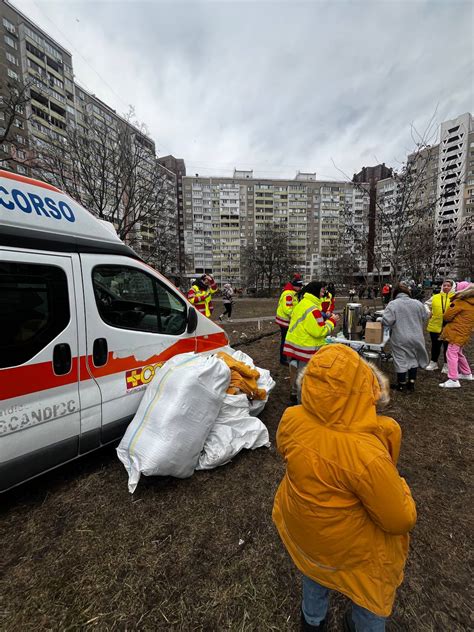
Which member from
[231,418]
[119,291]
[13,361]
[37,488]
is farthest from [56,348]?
[231,418]

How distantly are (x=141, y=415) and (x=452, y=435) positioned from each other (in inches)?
152

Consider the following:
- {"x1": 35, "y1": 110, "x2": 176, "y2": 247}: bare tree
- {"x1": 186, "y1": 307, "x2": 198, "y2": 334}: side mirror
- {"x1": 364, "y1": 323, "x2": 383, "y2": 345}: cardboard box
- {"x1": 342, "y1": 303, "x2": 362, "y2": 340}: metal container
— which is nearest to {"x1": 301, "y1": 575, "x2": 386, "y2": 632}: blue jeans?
{"x1": 186, "y1": 307, "x2": 198, "y2": 334}: side mirror

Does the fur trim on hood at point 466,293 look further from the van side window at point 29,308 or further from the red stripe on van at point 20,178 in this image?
the red stripe on van at point 20,178

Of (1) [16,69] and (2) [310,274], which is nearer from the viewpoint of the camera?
(1) [16,69]

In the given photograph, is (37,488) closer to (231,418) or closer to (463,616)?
(231,418)

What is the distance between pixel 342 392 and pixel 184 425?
1741 millimetres

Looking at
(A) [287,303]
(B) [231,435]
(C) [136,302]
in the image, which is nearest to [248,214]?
(A) [287,303]

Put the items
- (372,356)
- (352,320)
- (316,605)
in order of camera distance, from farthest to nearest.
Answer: (352,320), (372,356), (316,605)

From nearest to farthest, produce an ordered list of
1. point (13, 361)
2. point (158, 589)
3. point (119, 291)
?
point (158, 589)
point (13, 361)
point (119, 291)

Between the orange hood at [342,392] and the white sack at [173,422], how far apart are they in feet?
5.15

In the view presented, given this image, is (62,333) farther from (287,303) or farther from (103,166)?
(103,166)

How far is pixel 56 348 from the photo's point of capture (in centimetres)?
223

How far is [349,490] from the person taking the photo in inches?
44.8

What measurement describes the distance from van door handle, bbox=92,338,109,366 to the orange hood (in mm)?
2074
